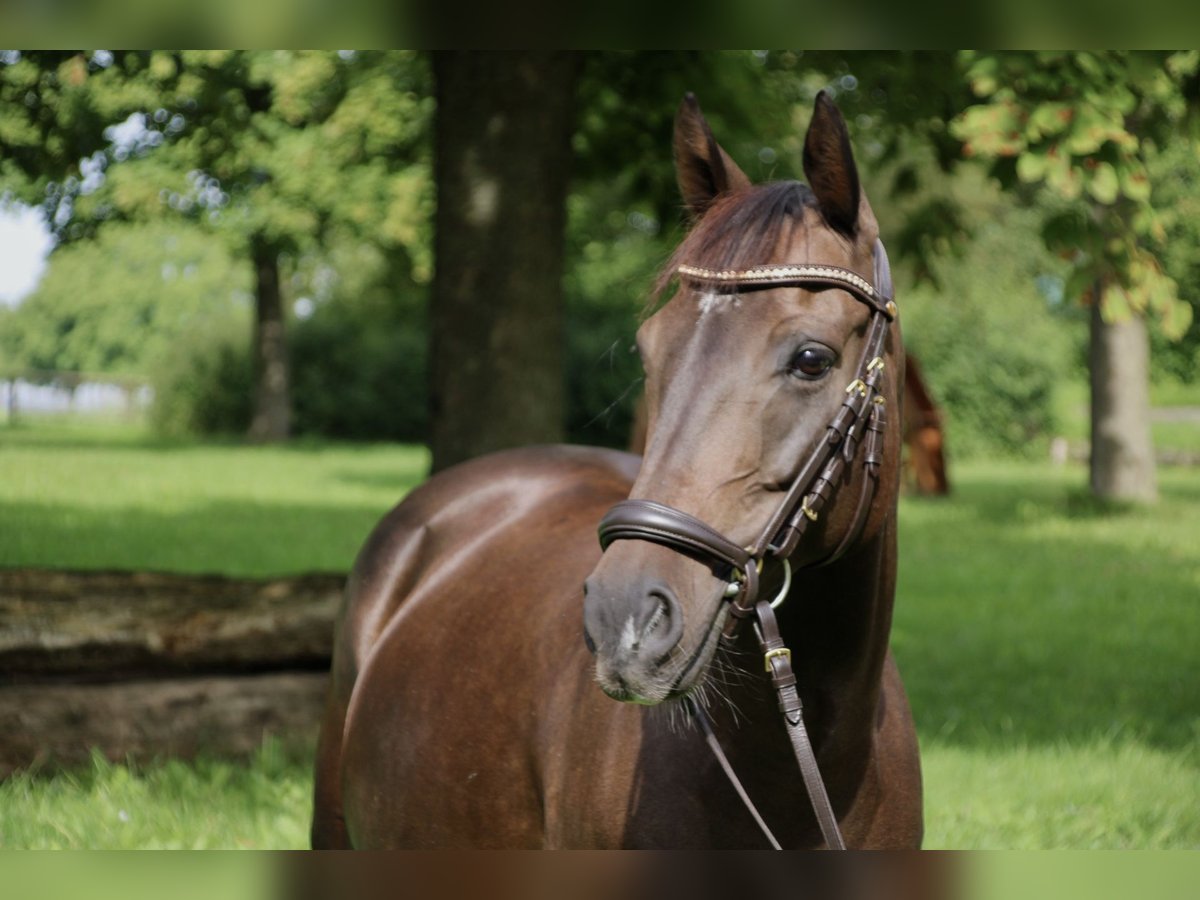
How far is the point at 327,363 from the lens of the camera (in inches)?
1240

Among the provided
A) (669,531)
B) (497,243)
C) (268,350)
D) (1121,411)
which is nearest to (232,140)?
(497,243)

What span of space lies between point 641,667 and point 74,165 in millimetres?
7175

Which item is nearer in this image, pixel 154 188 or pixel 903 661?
pixel 903 661

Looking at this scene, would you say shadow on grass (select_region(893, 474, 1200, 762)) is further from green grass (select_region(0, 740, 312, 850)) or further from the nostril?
the nostril

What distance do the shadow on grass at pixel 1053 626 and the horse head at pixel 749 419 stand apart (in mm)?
4360

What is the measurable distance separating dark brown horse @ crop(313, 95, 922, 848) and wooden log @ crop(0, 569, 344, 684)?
2.53 metres

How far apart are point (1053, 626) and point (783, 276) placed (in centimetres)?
810

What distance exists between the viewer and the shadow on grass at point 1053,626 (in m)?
6.54

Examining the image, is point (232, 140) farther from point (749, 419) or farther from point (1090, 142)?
point (749, 419)

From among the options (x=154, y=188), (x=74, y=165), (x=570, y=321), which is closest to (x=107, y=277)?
(x=154, y=188)

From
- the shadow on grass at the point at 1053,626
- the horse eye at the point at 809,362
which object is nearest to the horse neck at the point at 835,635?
the horse eye at the point at 809,362

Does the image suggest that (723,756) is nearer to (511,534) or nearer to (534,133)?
(511,534)

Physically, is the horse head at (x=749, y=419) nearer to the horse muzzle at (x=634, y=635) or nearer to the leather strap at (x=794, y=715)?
the horse muzzle at (x=634, y=635)

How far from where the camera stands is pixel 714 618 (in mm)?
1915
